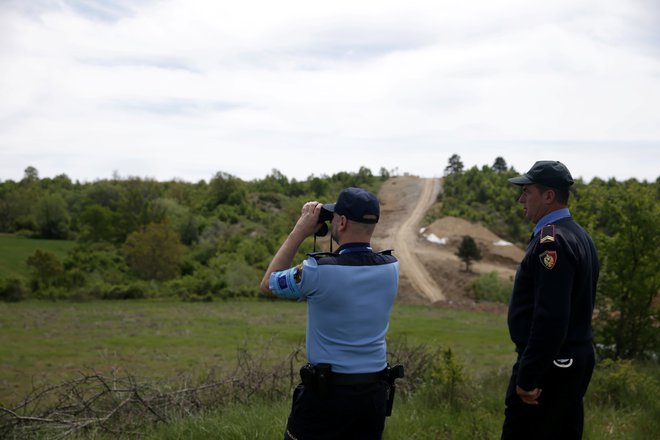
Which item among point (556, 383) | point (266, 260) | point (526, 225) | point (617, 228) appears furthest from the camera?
point (526, 225)

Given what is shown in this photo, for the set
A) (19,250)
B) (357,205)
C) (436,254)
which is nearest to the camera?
(357,205)

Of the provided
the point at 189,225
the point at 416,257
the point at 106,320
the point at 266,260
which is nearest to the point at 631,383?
the point at 106,320

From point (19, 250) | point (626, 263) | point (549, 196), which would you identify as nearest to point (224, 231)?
point (19, 250)

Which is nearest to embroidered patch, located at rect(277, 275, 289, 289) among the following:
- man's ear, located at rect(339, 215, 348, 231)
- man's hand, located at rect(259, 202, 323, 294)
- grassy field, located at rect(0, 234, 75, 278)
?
man's hand, located at rect(259, 202, 323, 294)

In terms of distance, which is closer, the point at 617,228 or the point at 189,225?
the point at 617,228

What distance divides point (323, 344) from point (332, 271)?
1.31 feet

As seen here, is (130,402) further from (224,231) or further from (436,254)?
(224,231)

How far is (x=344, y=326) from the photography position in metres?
3.16

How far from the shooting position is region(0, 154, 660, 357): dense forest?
890 cm

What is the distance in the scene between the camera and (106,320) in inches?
1092

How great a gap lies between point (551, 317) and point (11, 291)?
126 feet

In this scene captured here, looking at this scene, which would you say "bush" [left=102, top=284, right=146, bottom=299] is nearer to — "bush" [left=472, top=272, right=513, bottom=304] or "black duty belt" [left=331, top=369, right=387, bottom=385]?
"bush" [left=472, top=272, right=513, bottom=304]

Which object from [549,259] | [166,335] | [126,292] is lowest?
[126,292]

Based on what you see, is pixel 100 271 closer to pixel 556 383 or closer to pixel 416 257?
pixel 416 257
